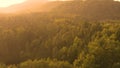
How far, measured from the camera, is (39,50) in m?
118

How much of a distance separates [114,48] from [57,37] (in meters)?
40.3

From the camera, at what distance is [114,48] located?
290 ft

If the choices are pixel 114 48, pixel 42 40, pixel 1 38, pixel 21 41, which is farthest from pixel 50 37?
pixel 114 48

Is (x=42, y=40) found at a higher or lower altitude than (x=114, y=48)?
lower

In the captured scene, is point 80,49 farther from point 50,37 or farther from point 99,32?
point 50,37

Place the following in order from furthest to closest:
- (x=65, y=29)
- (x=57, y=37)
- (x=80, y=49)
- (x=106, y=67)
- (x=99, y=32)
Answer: (x=65, y=29), (x=57, y=37), (x=99, y=32), (x=80, y=49), (x=106, y=67)

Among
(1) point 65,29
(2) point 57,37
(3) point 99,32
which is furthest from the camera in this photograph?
(1) point 65,29

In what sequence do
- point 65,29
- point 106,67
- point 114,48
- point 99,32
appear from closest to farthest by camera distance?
point 106,67
point 114,48
point 99,32
point 65,29

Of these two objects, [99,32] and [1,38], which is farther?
[1,38]

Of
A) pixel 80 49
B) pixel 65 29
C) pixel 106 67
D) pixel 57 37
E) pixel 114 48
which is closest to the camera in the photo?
pixel 106 67

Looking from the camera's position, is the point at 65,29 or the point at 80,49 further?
the point at 65,29

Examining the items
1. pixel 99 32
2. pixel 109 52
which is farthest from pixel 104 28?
pixel 109 52

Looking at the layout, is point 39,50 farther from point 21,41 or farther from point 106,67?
point 106,67

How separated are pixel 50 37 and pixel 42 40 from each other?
15.2 ft
